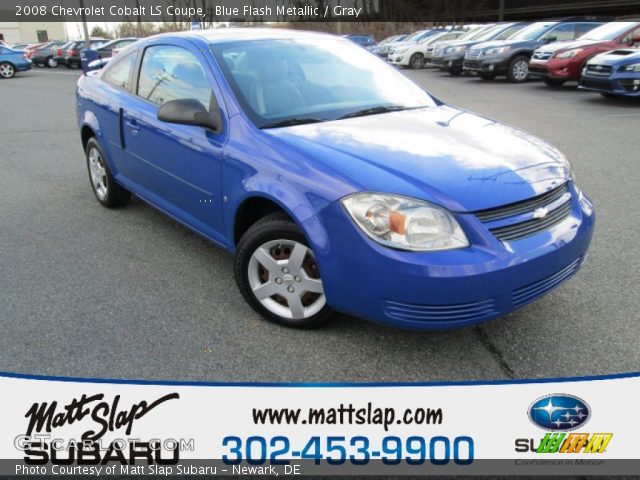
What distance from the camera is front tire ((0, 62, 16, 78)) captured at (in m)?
22.7

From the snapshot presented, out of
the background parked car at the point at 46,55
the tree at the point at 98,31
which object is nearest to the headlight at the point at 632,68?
the background parked car at the point at 46,55

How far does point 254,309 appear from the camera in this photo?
10.1 feet

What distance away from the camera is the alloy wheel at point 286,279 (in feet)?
9.15

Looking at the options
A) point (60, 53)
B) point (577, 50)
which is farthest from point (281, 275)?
point (60, 53)

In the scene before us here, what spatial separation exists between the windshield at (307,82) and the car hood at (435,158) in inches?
7.6

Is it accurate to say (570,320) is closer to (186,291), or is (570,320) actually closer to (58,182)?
(186,291)

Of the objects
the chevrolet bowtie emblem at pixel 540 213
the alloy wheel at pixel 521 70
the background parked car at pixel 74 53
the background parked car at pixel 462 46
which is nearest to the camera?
the chevrolet bowtie emblem at pixel 540 213

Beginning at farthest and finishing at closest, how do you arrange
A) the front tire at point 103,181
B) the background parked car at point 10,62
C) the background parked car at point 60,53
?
the background parked car at point 60,53 < the background parked car at point 10,62 < the front tire at point 103,181

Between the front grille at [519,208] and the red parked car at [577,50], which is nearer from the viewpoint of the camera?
the front grille at [519,208]

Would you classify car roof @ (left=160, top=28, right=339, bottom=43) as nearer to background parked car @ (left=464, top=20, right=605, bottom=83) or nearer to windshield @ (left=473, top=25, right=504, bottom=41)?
background parked car @ (left=464, top=20, right=605, bottom=83)

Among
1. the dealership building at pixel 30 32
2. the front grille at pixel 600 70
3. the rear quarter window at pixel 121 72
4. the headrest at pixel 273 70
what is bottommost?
the dealership building at pixel 30 32

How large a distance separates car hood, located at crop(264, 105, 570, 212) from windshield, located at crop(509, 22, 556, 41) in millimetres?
12439

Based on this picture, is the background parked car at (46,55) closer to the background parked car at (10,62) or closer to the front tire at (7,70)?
the background parked car at (10,62)

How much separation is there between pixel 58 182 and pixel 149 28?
47.8m
